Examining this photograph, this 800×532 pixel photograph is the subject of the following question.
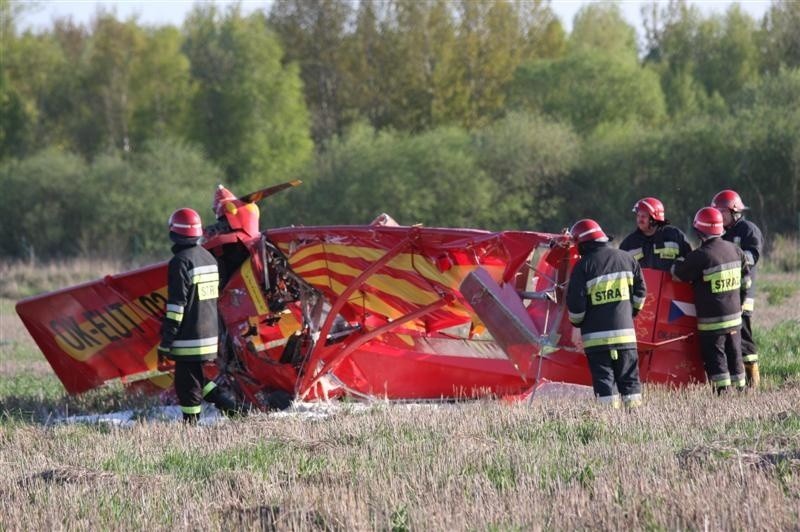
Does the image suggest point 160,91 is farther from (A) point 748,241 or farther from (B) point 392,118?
(A) point 748,241

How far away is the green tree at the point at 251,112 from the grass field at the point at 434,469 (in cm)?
3335

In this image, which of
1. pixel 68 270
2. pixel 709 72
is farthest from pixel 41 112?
pixel 709 72

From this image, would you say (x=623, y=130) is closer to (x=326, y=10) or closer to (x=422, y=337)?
(x=326, y=10)

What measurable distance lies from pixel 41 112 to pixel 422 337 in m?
39.0

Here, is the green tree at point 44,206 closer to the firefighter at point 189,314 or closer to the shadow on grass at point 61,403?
the shadow on grass at point 61,403

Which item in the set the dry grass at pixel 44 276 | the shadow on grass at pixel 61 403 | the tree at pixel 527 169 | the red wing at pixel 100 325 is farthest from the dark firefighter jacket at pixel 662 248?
the tree at pixel 527 169

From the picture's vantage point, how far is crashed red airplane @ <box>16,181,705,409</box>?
27.3 feet

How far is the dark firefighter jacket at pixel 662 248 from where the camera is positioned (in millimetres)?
9094

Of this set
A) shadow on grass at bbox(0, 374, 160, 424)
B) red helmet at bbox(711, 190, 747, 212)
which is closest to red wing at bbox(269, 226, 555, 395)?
shadow on grass at bbox(0, 374, 160, 424)

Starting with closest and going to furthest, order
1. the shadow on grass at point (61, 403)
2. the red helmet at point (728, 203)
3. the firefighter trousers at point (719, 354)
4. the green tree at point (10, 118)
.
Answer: the firefighter trousers at point (719, 354), the shadow on grass at point (61, 403), the red helmet at point (728, 203), the green tree at point (10, 118)

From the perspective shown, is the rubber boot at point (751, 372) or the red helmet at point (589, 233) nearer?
the red helmet at point (589, 233)

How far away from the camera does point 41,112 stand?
4550 centimetres

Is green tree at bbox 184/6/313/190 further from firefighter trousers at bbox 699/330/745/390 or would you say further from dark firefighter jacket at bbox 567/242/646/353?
dark firefighter jacket at bbox 567/242/646/353

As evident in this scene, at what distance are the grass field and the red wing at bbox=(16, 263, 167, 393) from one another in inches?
42.7
